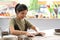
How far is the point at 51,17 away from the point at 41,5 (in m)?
0.36

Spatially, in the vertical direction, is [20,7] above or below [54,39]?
above

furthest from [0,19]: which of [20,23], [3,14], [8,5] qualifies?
[20,23]

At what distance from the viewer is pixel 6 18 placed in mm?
3340

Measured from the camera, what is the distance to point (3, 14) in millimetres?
3359

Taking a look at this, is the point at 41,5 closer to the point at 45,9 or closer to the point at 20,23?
the point at 45,9


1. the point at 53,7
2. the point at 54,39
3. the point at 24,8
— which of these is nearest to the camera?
the point at 54,39

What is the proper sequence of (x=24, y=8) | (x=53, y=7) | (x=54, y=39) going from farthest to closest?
(x=53, y=7), (x=24, y=8), (x=54, y=39)

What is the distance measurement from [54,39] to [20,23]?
66cm

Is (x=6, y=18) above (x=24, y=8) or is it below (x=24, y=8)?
below

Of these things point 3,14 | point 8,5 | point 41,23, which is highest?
point 8,5

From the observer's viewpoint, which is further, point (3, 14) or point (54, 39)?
point (3, 14)

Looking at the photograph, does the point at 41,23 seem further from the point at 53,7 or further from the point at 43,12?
the point at 53,7

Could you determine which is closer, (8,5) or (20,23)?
(20,23)

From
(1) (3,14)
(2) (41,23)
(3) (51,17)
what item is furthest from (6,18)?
(3) (51,17)
